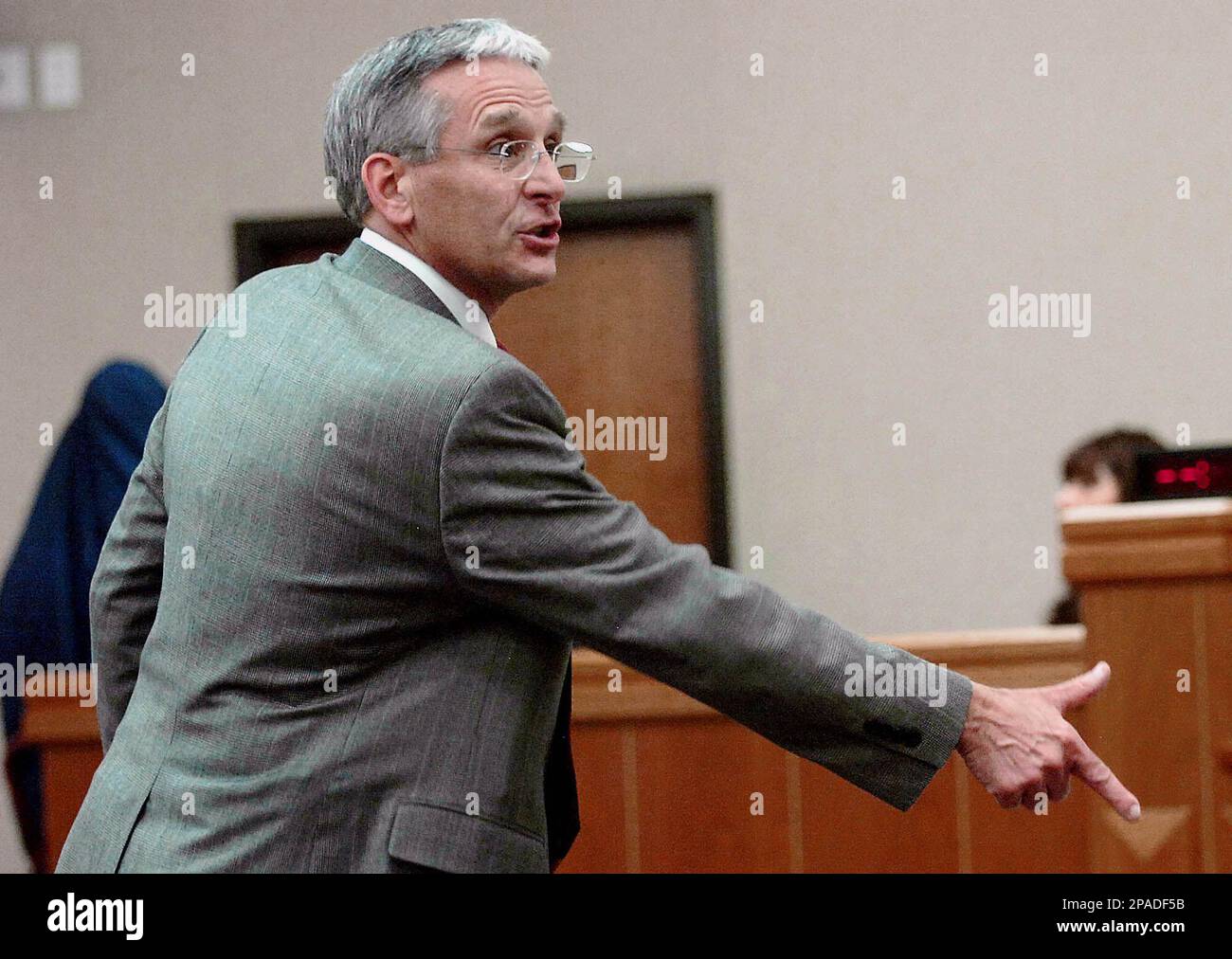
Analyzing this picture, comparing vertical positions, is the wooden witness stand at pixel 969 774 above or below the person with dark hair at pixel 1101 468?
below

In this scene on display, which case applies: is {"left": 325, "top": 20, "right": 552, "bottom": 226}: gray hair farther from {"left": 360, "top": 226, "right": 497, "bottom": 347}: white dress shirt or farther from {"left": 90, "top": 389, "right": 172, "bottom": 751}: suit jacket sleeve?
{"left": 90, "top": 389, "right": 172, "bottom": 751}: suit jacket sleeve

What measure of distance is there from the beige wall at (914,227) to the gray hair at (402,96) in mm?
2776

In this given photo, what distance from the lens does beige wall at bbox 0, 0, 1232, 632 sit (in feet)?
13.6

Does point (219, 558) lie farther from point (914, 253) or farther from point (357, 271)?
point (914, 253)

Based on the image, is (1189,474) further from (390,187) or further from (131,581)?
(131,581)

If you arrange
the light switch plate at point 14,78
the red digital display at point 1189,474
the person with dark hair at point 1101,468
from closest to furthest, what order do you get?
the red digital display at point 1189,474
the person with dark hair at point 1101,468
the light switch plate at point 14,78

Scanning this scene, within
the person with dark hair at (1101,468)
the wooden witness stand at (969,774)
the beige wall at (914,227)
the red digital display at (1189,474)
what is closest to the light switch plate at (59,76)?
the beige wall at (914,227)

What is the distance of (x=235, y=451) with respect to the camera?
1246mm

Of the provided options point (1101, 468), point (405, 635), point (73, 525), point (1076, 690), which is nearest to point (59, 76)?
point (73, 525)

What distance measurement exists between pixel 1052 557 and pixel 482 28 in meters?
3.02

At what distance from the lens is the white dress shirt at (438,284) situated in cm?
138

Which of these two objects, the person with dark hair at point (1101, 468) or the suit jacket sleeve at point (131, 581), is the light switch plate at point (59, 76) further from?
the suit jacket sleeve at point (131, 581)

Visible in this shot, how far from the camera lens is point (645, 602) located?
1.22 m
